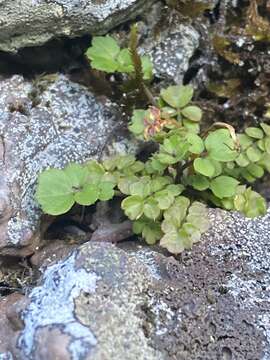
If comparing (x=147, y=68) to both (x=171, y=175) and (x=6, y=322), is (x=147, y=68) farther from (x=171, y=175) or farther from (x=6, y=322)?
(x=6, y=322)

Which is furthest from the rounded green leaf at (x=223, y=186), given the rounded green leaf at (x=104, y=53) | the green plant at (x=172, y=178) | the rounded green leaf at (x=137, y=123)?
the rounded green leaf at (x=104, y=53)

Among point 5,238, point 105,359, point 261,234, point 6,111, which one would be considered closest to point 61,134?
point 6,111

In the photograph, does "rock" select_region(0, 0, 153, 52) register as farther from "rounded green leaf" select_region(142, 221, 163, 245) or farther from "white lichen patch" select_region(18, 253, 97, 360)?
"white lichen patch" select_region(18, 253, 97, 360)

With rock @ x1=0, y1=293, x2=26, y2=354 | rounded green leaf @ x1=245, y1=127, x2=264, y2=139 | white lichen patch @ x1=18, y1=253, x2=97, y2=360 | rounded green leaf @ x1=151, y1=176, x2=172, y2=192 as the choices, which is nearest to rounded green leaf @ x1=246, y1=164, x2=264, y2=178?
rounded green leaf @ x1=245, y1=127, x2=264, y2=139

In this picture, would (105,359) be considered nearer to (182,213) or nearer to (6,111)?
(182,213)

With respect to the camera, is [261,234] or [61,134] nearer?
[261,234]

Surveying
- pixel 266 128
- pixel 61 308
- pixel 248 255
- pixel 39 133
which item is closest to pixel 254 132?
pixel 266 128
